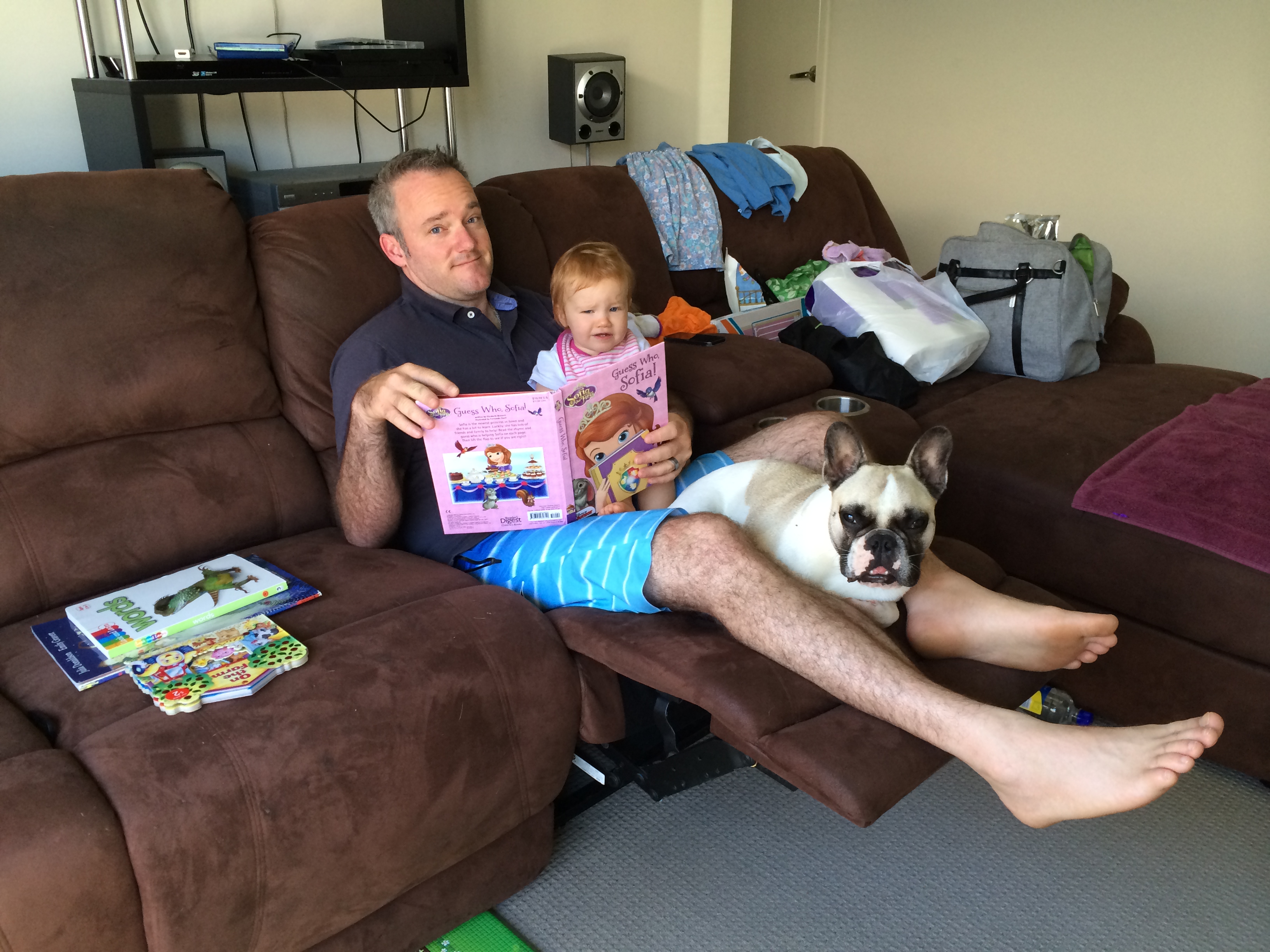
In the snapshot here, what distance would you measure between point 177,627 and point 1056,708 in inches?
68.7

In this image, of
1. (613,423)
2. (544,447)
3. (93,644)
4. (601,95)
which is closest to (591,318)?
(613,423)

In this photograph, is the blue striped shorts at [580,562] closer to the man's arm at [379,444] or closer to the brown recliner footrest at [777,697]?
the brown recliner footrest at [777,697]

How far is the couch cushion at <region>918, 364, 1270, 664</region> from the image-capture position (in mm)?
1858

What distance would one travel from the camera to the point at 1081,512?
2.05 meters

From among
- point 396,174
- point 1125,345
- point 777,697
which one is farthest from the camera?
point 1125,345

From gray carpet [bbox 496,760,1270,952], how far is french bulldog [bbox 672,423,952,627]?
0.50 meters

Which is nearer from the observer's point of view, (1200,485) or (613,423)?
(613,423)

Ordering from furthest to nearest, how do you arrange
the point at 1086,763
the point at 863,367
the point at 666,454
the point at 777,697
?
the point at 863,367
the point at 666,454
the point at 777,697
the point at 1086,763

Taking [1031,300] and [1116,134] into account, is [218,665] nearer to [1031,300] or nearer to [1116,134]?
[1031,300]

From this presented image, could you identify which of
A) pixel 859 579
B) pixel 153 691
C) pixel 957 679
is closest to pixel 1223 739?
pixel 957 679

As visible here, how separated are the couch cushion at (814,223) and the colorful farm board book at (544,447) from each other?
1.23m

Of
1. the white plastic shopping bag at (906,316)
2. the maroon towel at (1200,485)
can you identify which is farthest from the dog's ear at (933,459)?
the white plastic shopping bag at (906,316)

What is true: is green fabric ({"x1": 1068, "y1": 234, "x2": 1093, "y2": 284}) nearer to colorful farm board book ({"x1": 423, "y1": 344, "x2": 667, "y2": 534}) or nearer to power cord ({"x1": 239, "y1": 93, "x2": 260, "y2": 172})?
colorful farm board book ({"x1": 423, "y1": 344, "x2": 667, "y2": 534})

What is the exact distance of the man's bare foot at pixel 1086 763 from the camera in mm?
1217
